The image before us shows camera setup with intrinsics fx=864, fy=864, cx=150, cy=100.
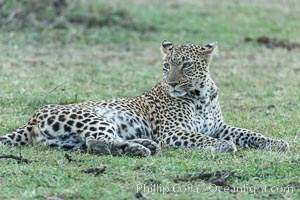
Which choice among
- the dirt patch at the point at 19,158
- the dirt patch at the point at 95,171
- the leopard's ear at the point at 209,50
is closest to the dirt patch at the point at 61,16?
the leopard's ear at the point at 209,50

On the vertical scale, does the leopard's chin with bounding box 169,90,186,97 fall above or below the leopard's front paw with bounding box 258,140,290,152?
above

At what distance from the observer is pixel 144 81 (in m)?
16.3

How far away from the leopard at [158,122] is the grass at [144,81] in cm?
22

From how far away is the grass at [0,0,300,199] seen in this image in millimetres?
8305

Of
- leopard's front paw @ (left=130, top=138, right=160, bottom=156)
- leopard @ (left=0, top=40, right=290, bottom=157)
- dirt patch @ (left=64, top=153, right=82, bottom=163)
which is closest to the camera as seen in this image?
dirt patch @ (left=64, top=153, right=82, bottom=163)

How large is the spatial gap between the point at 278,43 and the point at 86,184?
1373 cm

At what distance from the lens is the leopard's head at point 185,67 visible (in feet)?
36.3

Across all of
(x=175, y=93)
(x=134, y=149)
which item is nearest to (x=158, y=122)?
(x=175, y=93)

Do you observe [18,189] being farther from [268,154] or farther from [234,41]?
[234,41]

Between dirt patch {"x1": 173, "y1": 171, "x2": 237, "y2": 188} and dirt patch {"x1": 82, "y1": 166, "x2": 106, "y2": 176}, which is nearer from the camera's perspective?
dirt patch {"x1": 173, "y1": 171, "x2": 237, "y2": 188}

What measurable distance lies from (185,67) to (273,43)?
10.4 metres

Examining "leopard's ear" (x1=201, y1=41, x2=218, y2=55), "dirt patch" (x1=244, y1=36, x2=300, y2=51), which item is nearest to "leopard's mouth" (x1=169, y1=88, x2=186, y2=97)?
"leopard's ear" (x1=201, y1=41, x2=218, y2=55)

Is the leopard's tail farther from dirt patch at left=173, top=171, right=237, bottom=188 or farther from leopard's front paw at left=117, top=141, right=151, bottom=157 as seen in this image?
dirt patch at left=173, top=171, right=237, bottom=188

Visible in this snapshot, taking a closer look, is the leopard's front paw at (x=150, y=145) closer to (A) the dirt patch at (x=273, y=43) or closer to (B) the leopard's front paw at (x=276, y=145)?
(B) the leopard's front paw at (x=276, y=145)
